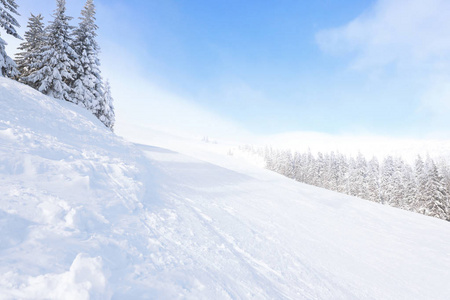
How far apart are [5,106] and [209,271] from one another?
27.7 ft

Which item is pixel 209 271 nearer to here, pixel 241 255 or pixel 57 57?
pixel 241 255

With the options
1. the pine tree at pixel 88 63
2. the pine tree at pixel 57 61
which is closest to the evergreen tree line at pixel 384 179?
the pine tree at pixel 88 63

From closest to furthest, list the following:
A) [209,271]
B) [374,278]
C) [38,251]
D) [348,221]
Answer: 1. [38,251]
2. [209,271]
3. [374,278]
4. [348,221]

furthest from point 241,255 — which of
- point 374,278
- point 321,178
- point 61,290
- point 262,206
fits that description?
point 321,178

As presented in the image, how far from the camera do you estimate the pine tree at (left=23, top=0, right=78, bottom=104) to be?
16500 mm

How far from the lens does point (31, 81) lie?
16.8 m

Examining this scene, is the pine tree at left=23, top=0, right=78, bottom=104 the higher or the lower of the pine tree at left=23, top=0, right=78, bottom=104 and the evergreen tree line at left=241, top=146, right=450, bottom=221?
the higher

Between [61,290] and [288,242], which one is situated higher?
[61,290]

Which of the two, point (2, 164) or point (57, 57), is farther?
point (57, 57)

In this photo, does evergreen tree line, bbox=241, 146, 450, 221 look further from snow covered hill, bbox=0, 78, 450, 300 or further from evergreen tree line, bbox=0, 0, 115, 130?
evergreen tree line, bbox=0, 0, 115, 130

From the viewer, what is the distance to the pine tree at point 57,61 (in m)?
16.5

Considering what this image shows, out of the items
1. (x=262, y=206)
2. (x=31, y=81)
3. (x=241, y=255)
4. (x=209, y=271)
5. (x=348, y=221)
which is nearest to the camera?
(x=209, y=271)

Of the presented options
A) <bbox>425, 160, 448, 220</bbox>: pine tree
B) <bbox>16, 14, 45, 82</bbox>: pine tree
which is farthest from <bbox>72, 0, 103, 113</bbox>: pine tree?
<bbox>425, 160, 448, 220</bbox>: pine tree

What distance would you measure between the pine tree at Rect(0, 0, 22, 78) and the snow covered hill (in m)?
7.73
